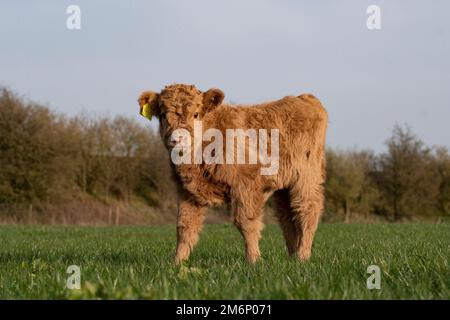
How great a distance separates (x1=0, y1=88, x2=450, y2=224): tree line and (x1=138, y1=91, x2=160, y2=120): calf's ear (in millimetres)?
31676

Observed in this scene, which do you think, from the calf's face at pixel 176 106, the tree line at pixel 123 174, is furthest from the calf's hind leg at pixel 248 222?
the tree line at pixel 123 174

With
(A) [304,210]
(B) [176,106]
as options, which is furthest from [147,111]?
(A) [304,210]

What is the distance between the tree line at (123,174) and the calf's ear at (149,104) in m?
31.7

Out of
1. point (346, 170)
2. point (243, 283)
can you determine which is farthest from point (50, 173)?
point (243, 283)

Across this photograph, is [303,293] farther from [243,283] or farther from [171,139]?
[171,139]

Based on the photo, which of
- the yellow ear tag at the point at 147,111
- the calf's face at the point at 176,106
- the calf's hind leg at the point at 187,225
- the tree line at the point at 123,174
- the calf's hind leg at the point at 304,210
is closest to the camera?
the calf's face at the point at 176,106

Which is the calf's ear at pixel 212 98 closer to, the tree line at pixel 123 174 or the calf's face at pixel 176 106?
the calf's face at pixel 176 106

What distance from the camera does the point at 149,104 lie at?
7875 mm

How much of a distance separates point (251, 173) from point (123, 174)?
1881 inches

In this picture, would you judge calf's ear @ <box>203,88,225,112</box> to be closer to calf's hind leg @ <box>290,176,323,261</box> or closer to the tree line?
calf's hind leg @ <box>290,176,323,261</box>

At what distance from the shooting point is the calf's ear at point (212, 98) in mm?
7730

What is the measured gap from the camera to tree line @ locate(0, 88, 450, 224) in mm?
42250

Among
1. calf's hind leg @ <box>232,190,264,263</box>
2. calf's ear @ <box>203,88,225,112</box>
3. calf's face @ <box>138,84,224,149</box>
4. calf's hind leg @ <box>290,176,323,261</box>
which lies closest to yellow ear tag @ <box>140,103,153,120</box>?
calf's face @ <box>138,84,224,149</box>

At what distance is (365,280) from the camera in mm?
5020
